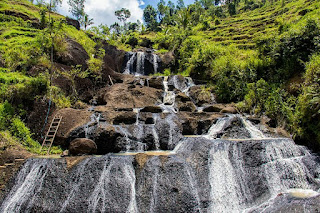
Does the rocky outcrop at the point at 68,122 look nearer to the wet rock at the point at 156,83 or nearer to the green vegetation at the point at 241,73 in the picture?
the green vegetation at the point at 241,73

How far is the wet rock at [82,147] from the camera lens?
8.52 m

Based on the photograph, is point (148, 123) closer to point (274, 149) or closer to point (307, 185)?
point (274, 149)

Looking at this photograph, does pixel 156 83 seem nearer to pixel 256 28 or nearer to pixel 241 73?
pixel 241 73

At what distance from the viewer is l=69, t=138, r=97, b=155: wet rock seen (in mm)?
8523

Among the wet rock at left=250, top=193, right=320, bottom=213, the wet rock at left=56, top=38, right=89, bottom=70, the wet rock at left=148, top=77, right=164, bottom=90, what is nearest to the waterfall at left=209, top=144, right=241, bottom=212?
the wet rock at left=250, top=193, right=320, bottom=213

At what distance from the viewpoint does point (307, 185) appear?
22.6 ft

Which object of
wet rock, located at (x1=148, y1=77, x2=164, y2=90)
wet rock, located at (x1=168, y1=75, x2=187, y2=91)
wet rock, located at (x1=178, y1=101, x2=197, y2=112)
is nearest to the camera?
wet rock, located at (x1=178, y1=101, x2=197, y2=112)

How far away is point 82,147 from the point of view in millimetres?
8625

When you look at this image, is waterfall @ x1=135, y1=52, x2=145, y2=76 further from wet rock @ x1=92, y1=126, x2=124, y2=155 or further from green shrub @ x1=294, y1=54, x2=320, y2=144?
green shrub @ x1=294, y1=54, x2=320, y2=144

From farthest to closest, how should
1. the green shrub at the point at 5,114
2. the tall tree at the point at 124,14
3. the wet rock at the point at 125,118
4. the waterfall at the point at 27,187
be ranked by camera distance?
the tall tree at the point at 124,14
the wet rock at the point at 125,118
the green shrub at the point at 5,114
the waterfall at the point at 27,187

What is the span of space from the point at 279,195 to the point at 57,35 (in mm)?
16270

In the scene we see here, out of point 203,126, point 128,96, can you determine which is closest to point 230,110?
point 203,126

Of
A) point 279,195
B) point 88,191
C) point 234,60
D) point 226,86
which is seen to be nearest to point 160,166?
point 88,191

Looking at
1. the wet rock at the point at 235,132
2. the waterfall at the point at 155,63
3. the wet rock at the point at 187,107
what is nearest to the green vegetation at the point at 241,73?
the wet rock at the point at 235,132
